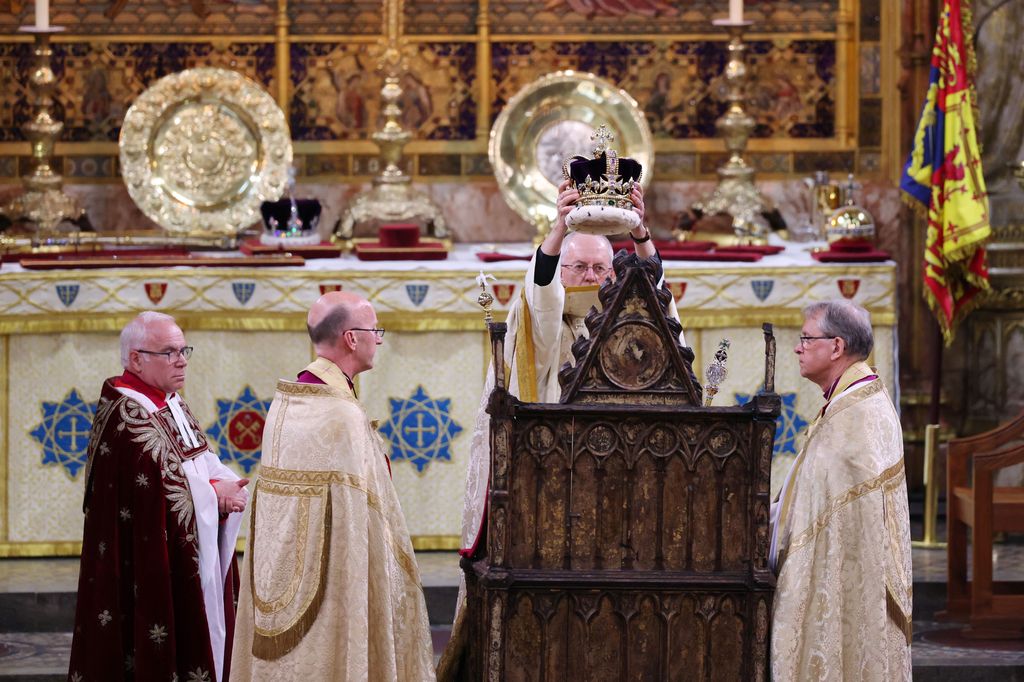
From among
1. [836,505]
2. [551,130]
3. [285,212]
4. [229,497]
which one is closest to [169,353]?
[229,497]

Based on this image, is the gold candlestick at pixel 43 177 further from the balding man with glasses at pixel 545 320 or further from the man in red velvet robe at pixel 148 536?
the balding man with glasses at pixel 545 320

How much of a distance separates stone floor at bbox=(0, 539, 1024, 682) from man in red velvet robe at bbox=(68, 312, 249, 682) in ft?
3.68

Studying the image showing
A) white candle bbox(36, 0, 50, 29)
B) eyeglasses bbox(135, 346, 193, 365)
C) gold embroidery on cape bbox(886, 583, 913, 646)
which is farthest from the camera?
white candle bbox(36, 0, 50, 29)

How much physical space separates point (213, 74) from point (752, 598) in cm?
520

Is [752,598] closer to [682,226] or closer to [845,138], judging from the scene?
[682,226]

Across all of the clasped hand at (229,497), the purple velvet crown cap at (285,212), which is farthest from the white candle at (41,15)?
the clasped hand at (229,497)

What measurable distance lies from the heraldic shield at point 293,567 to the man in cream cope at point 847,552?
1.35 m

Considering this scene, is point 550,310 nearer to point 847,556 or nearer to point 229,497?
point 229,497

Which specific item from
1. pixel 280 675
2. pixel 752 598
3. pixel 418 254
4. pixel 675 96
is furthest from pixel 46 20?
pixel 752 598

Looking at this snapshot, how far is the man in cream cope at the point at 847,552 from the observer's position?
17.4ft

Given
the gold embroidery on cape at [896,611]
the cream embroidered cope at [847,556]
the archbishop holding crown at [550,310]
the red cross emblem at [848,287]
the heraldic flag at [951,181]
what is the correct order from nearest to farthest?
the cream embroidered cope at [847,556] → the gold embroidery on cape at [896,611] → the archbishop holding crown at [550,310] → the red cross emblem at [848,287] → the heraldic flag at [951,181]

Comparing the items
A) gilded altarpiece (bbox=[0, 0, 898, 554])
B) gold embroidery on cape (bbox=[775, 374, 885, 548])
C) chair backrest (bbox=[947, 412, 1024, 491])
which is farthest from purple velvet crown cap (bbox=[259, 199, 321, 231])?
gold embroidery on cape (bbox=[775, 374, 885, 548])

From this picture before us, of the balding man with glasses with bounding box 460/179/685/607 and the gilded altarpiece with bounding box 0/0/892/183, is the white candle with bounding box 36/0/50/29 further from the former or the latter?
the balding man with glasses with bounding box 460/179/685/607

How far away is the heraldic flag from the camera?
8570 millimetres
